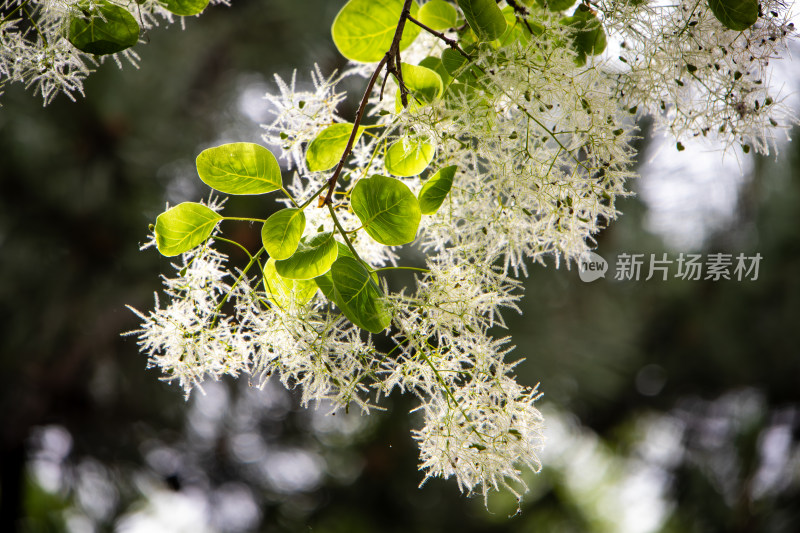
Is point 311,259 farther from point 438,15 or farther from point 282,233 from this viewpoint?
point 438,15

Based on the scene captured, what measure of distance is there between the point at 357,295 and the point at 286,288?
53 mm

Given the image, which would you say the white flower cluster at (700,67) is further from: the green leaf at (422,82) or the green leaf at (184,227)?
the green leaf at (184,227)

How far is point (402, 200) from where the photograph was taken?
269 millimetres

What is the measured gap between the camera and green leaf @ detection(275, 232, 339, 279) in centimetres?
27

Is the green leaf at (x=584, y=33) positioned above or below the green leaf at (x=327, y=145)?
above

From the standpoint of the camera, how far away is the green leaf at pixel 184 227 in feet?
0.92

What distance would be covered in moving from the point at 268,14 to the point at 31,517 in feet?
4.47

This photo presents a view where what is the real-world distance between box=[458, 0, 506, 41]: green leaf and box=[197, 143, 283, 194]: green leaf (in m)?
0.11

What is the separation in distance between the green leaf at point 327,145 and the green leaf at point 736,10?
0.18 metres

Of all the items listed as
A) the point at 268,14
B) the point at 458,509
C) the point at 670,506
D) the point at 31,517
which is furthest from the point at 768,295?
the point at 31,517

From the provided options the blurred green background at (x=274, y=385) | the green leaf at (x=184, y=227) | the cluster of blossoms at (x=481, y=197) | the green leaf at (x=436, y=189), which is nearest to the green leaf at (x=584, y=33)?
the cluster of blossoms at (x=481, y=197)

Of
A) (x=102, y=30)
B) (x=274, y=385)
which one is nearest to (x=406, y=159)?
(x=102, y=30)

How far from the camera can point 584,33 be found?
32cm

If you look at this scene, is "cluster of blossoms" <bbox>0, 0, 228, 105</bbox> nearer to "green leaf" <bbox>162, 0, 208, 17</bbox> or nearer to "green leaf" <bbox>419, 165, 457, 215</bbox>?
"green leaf" <bbox>162, 0, 208, 17</bbox>
